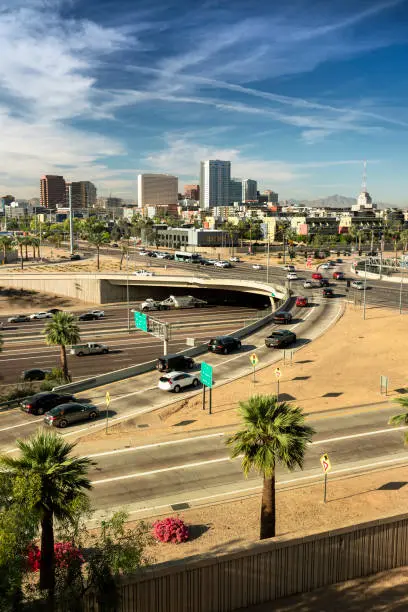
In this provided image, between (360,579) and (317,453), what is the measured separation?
1182cm

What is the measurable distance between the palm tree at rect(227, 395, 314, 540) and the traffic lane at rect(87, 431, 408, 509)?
18.4ft

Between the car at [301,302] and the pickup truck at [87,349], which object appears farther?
the car at [301,302]

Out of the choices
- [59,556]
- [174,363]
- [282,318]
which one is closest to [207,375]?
[174,363]

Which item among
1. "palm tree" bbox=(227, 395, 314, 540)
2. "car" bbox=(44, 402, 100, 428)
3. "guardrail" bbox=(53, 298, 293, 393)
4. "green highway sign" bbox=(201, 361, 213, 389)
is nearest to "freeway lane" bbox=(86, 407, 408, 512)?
"green highway sign" bbox=(201, 361, 213, 389)

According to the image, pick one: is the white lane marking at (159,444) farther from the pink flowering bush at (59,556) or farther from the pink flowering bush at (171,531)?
the pink flowering bush at (59,556)

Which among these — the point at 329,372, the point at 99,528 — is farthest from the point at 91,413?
the point at 329,372

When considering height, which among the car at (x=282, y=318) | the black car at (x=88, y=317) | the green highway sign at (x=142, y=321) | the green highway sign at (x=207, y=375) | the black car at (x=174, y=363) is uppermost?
the green highway sign at (x=142, y=321)

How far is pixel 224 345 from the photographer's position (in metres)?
48.2

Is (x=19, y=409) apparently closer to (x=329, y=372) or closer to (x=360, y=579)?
(x=329, y=372)

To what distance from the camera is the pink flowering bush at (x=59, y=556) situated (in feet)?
42.6

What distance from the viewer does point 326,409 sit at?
111ft

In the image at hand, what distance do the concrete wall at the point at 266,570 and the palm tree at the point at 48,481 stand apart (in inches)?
83.4

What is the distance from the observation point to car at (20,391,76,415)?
34438 millimetres

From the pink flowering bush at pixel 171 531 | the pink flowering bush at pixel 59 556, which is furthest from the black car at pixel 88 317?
the pink flowering bush at pixel 59 556
